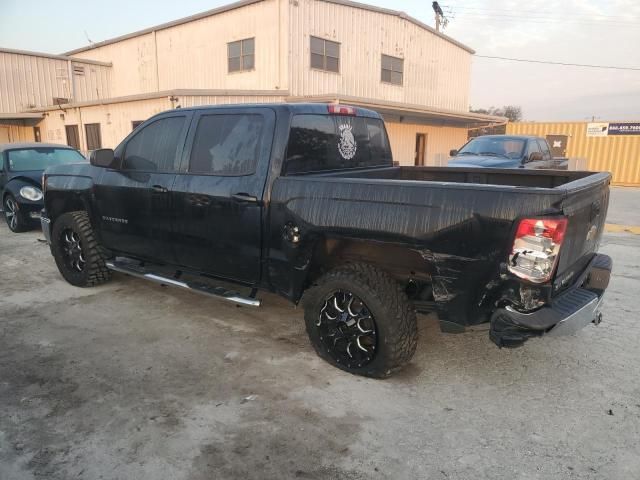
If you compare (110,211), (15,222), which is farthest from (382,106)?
(110,211)

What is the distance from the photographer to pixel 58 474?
242 centimetres

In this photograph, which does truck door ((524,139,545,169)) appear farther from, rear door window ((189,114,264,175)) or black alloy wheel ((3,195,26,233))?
black alloy wheel ((3,195,26,233))

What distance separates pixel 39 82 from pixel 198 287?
27.6 metres

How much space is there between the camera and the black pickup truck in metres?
2.71

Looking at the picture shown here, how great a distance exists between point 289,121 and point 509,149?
8.87 metres

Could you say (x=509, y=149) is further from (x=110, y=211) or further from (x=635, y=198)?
(x=110, y=211)

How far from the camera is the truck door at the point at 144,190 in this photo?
168 inches

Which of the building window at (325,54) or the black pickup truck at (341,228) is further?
the building window at (325,54)

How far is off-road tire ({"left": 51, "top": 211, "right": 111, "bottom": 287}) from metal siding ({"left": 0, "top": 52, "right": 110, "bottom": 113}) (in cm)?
2408

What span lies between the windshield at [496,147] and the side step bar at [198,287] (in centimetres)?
876

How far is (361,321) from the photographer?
11.0ft

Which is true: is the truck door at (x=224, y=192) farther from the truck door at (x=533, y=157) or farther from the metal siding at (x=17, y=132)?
the metal siding at (x=17, y=132)

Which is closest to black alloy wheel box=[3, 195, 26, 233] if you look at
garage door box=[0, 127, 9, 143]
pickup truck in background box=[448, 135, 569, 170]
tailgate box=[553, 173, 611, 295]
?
pickup truck in background box=[448, 135, 569, 170]

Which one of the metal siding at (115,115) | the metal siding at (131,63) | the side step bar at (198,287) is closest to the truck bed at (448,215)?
the side step bar at (198,287)
